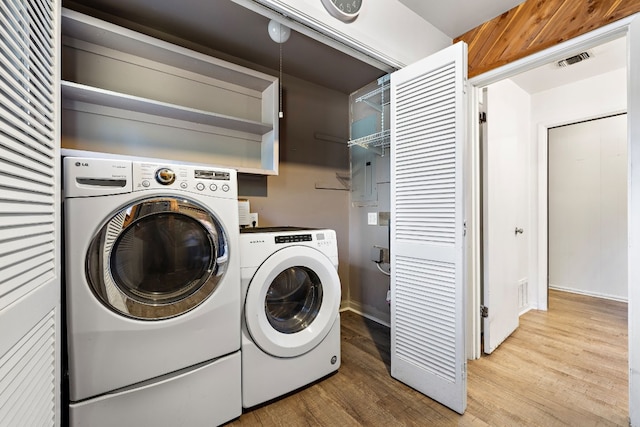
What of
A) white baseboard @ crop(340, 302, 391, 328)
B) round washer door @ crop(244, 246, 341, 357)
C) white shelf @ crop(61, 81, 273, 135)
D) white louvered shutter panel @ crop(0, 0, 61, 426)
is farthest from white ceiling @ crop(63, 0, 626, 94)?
white baseboard @ crop(340, 302, 391, 328)

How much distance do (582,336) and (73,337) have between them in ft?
11.0

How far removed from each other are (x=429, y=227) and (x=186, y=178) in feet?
4.10

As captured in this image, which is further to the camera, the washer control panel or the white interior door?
the white interior door

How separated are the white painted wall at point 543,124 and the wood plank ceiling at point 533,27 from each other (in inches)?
68.3

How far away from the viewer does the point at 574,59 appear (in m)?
2.29

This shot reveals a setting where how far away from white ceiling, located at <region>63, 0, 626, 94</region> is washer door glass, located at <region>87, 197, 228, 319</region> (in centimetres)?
126

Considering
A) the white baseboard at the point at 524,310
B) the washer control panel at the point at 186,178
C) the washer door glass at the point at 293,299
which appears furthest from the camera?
the white baseboard at the point at 524,310

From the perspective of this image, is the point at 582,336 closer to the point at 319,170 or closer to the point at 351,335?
the point at 351,335

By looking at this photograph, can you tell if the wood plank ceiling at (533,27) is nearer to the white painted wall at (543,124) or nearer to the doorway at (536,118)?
the doorway at (536,118)

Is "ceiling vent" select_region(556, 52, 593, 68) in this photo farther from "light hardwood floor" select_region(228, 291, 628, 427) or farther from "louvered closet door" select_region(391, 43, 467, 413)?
"light hardwood floor" select_region(228, 291, 628, 427)

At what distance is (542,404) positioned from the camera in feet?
4.81

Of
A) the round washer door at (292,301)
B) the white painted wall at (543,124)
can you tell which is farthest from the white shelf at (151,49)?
the white painted wall at (543,124)

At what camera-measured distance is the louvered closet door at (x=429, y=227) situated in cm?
139

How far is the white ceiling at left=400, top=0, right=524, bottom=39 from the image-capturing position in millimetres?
1616
